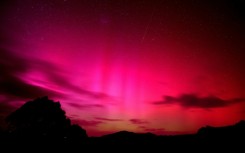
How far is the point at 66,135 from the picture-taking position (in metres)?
36.6

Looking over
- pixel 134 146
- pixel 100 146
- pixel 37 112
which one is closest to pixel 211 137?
pixel 134 146

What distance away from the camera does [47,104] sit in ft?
116

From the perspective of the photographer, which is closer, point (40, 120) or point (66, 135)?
point (40, 120)

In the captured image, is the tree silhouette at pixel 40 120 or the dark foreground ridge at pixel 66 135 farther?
the tree silhouette at pixel 40 120

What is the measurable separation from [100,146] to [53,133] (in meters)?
12.5

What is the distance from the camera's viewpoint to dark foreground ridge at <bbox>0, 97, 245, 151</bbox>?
906 inches

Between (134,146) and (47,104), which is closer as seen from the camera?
(134,146)

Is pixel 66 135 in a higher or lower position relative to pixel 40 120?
lower

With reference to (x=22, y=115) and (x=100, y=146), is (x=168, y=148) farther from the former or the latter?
(x=22, y=115)

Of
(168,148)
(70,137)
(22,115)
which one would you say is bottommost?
(168,148)

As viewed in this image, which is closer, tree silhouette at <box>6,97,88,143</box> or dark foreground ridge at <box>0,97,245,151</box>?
dark foreground ridge at <box>0,97,245,151</box>

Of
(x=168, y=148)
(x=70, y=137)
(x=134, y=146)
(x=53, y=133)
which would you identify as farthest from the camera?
(x=70, y=137)

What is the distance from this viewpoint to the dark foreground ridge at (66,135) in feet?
75.5

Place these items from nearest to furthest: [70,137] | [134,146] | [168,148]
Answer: [168,148]
[134,146]
[70,137]
